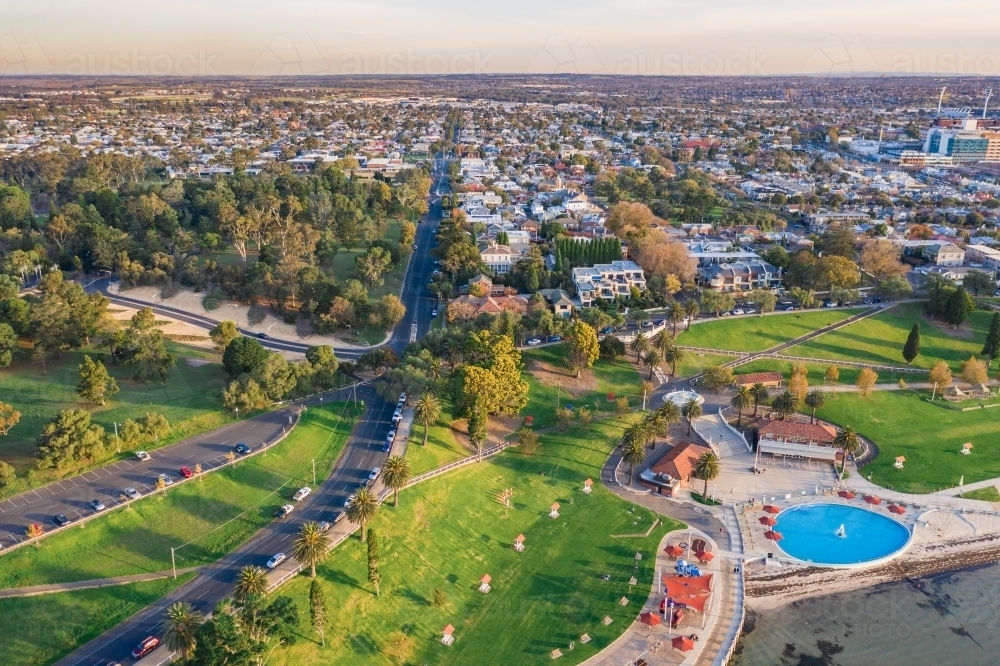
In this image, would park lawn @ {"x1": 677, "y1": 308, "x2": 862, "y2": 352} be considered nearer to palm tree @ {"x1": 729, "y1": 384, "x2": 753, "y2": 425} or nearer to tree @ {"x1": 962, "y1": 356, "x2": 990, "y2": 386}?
palm tree @ {"x1": 729, "y1": 384, "x2": 753, "y2": 425}

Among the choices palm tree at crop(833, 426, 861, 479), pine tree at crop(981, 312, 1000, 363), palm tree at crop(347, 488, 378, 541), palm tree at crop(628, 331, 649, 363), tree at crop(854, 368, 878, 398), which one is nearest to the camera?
palm tree at crop(347, 488, 378, 541)

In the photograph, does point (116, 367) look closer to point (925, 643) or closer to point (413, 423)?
point (413, 423)

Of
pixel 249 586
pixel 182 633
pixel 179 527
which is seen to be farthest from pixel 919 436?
pixel 182 633

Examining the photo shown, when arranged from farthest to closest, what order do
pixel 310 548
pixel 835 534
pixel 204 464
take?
1. pixel 204 464
2. pixel 835 534
3. pixel 310 548

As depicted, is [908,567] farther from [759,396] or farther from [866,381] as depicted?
[866,381]

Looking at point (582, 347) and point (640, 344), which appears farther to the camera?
point (640, 344)

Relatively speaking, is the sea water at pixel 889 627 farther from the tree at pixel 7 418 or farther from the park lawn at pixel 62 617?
the tree at pixel 7 418

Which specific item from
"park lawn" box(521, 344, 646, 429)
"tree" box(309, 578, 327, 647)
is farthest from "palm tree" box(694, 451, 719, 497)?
"tree" box(309, 578, 327, 647)
